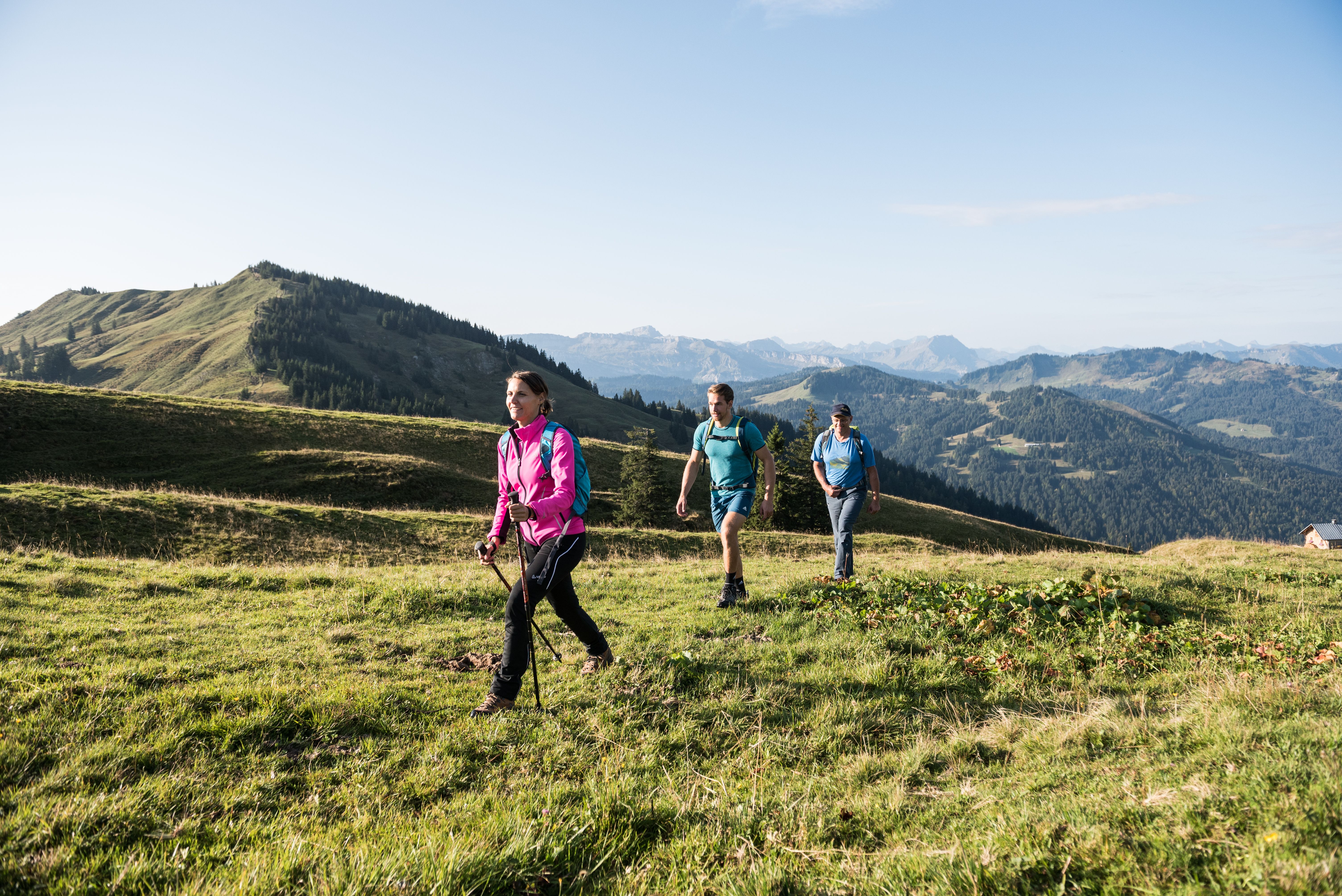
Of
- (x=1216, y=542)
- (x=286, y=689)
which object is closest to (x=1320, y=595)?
(x=286, y=689)

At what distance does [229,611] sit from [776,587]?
8367 mm

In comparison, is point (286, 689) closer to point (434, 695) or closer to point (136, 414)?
point (434, 695)

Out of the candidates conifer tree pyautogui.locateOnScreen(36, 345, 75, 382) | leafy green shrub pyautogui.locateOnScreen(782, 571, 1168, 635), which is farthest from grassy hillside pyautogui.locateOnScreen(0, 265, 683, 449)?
leafy green shrub pyautogui.locateOnScreen(782, 571, 1168, 635)

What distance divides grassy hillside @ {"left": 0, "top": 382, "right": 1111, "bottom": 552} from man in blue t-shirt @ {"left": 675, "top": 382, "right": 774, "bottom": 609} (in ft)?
46.3

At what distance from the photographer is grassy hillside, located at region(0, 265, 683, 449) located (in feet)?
441

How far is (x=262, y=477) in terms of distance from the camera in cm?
3450

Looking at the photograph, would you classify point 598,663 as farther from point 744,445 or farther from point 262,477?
point 262,477

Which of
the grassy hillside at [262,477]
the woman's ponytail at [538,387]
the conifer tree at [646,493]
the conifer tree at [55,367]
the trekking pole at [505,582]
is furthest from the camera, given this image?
the conifer tree at [55,367]

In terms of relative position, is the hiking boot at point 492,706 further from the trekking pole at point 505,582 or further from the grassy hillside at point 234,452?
the grassy hillside at point 234,452

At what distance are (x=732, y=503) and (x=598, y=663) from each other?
3369mm

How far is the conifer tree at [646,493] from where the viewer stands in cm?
4300

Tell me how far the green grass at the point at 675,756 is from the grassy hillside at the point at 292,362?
11351 cm

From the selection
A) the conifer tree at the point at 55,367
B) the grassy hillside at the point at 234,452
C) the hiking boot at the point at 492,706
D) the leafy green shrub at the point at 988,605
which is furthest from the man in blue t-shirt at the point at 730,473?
the conifer tree at the point at 55,367

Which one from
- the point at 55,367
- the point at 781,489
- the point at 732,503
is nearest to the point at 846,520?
the point at 732,503
